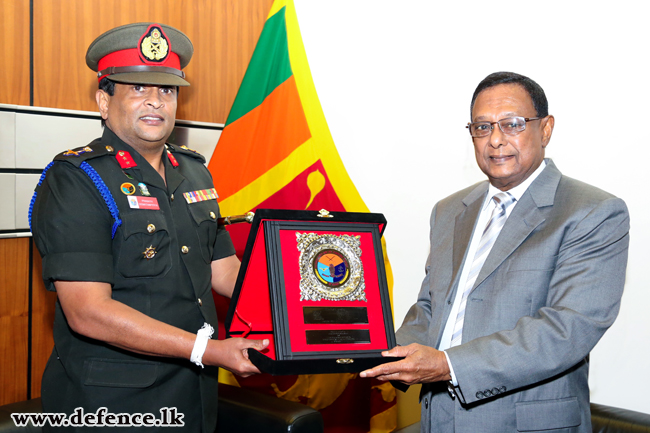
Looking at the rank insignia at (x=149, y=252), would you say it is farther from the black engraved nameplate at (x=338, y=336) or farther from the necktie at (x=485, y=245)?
the necktie at (x=485, y=245)

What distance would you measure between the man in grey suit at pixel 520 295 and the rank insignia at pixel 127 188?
2.88ft

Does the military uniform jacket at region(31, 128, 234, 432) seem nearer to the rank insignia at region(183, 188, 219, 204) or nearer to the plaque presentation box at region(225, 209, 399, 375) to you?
the rank insignia at region(183, 188, 219, 204)

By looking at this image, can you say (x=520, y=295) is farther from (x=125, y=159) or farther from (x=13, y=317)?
(x=13, y=317)

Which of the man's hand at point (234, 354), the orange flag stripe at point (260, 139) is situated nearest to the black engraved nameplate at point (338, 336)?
the man's hand at point (234, 354)

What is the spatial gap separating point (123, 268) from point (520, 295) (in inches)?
43.0

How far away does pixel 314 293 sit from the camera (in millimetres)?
1490

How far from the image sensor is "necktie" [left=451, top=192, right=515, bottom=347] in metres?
1.52

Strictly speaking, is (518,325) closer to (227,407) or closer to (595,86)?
(227,407)

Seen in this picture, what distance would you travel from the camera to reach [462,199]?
1.77 meters

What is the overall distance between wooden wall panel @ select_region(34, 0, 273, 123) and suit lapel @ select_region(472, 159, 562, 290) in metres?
1.92

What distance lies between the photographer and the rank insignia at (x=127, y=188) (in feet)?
5.33

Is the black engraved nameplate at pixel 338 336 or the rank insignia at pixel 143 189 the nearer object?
the black engraved nameplate at pixel 338 336

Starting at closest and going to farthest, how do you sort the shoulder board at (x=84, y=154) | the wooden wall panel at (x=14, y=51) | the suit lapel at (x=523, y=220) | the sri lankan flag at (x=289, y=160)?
1. the suit lapel at (x=523, y=220)
2. the shoulder board at (x=84, y=154)
3. the wooden wall panel at (x=14, y=51)
4. the sri lankan flag at (x=289, y=160)

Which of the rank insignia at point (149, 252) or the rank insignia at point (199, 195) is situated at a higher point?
the rank insignia at point (199, 195)
